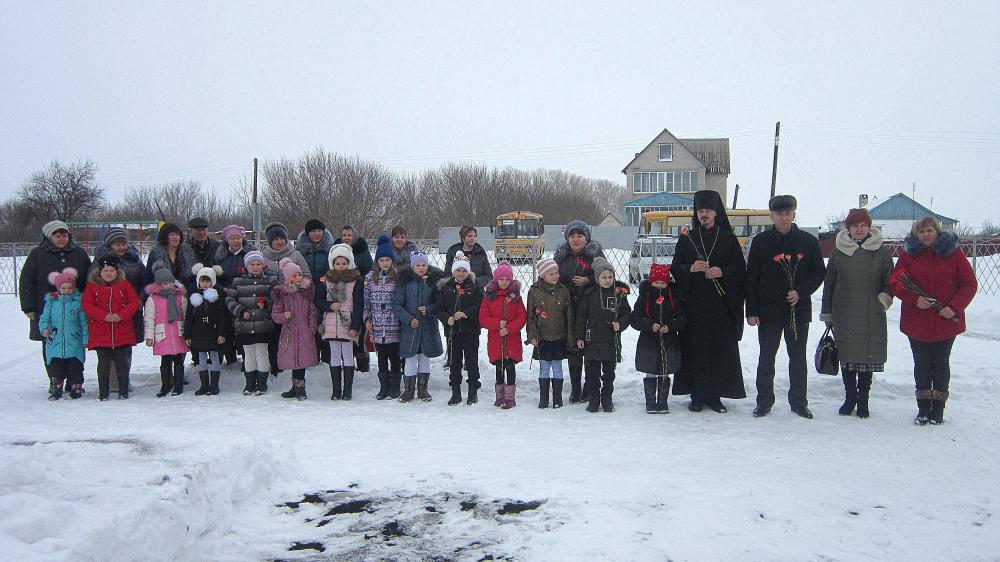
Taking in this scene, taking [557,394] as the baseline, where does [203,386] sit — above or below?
below

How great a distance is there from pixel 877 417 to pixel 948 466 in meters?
1.35

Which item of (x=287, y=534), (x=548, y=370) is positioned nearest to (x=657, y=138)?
(x=548, y=370)

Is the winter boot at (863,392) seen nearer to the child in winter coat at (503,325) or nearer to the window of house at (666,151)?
the child in winter coat at (503,325)

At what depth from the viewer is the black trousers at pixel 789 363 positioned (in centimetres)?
614

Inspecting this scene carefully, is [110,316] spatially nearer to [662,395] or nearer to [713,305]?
[662,395]

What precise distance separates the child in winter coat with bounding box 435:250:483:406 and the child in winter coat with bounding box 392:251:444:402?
18 centimetres

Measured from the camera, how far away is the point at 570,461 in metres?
4.84

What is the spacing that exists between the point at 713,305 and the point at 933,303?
1790 millimetres

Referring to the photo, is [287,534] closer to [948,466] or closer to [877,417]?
Result: [948,466]

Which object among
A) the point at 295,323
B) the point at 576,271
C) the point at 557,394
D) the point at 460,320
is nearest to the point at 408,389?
the point at 460,320

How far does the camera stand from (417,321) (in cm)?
708

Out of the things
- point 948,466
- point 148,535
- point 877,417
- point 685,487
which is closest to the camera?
point 148,535

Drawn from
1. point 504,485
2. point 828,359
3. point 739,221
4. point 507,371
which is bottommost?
point 504,485

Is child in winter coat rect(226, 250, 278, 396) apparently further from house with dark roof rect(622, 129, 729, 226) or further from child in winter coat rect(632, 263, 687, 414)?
house with dark roof rect(622, 129, 729, 226)
